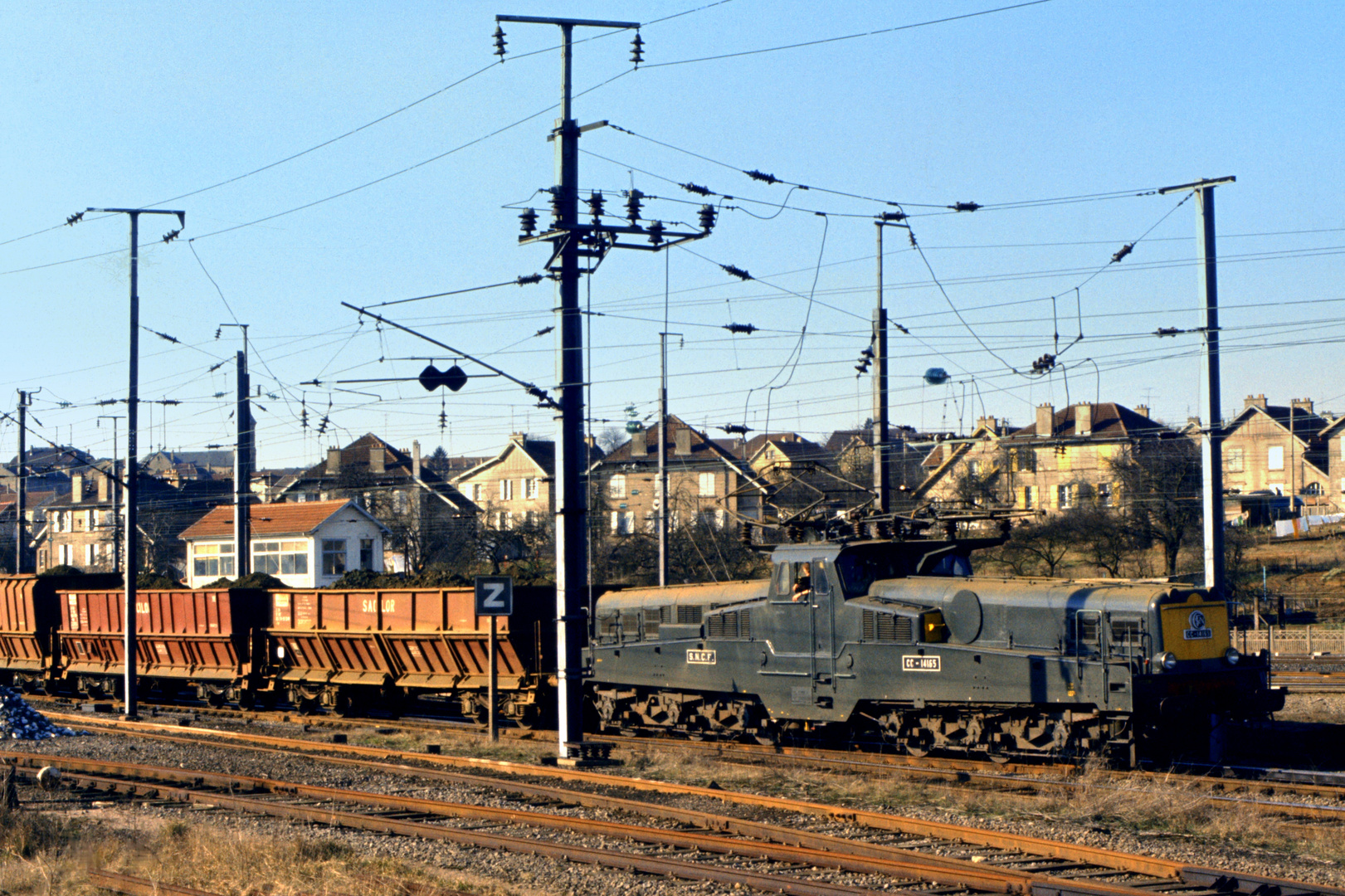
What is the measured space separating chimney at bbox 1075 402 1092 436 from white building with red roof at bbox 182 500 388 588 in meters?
38.0

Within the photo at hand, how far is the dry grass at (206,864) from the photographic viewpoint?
420 inches

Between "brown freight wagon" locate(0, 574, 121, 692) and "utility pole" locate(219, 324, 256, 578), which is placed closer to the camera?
"brown freight wagon" locate(0, 574, 121, 692)

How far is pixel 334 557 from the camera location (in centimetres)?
5775

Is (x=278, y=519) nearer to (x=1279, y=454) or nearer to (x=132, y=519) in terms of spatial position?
(x=132, y=519)

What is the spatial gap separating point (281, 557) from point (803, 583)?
1775 inches

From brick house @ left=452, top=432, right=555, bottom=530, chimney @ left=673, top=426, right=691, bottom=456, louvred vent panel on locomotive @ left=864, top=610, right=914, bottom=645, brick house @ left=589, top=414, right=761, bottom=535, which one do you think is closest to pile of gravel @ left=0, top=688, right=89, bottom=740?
louvred vent panel on locomotive @ left=864, top=610, right=914, bottom=645

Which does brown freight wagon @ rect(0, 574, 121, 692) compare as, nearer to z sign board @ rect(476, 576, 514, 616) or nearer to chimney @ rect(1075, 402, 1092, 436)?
z sign board @ rect(476, 576, 514, 616)

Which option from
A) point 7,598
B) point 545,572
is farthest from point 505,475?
point 545,572

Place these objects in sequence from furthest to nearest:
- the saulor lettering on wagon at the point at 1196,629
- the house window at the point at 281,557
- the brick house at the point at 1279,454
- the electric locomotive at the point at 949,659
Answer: the brick house at the point at 1279,454
the house window at the point at 281,557
the saulor lettering on wagon at the point at 1196,629
the electric locomotive at the point at 949,659

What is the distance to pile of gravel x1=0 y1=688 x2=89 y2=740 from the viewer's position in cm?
2383

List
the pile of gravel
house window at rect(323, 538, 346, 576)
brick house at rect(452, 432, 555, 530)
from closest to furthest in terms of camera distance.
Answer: the pile of gravel, house window at rect(323, 538, 346, 576), brick house at rect(452, 432, 555, 530)

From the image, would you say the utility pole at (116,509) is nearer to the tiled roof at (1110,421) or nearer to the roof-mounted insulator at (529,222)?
the roof-mounted insulator at (529,222)

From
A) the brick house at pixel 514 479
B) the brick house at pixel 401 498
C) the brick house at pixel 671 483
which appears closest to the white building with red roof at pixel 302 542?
the brick house at pixel 401 498

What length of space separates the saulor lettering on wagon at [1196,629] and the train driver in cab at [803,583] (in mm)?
5335
